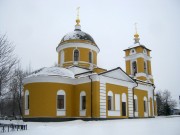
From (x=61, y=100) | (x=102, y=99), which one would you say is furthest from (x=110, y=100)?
(x=61, y=100)

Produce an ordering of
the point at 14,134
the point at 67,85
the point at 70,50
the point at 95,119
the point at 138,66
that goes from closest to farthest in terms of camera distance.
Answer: the point at 14,134
the point at 95,119
the point at 67,85
the point at 70,50
the point at 138,66

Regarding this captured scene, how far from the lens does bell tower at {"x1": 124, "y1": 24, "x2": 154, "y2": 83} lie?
98.9 feet

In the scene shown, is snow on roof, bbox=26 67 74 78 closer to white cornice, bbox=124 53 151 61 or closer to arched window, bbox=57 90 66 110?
arched window, bbox=57 90 66 110

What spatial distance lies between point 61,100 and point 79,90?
2103mm

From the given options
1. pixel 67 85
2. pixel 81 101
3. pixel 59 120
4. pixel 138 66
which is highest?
pixel 138 66

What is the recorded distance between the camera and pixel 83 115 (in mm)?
21750

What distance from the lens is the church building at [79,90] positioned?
2086cm

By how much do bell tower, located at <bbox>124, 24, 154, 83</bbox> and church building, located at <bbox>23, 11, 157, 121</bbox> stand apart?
9.10ft

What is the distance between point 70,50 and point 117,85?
740 cm

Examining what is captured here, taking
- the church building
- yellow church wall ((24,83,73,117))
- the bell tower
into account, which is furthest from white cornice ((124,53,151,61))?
yellow church wall ((24,83,73,117))

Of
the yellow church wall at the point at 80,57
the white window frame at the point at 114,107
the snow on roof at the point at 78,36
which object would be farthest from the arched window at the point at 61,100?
the snow on roof at the point at 78,36

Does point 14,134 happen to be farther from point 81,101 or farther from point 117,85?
point 117,85

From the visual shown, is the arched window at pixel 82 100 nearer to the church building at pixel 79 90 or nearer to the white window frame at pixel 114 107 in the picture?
the church building at pixel 79 90

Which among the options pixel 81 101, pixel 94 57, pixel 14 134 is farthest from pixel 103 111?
pixel 14 134
